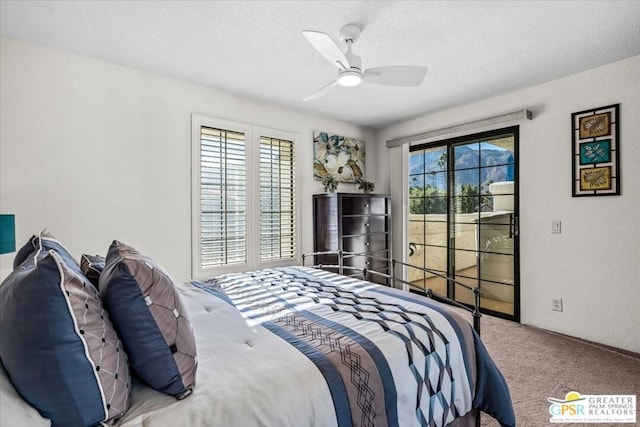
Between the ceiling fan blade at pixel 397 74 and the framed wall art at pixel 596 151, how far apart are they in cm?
183

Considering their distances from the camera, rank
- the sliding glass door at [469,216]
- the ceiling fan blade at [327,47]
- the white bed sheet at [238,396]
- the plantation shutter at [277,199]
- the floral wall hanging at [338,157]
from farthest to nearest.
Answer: the floral wall hanging at [338,157] < the plantation shutter at [277,199] < the sliding glass door at [469,216] < the ceiling fan blade at [327,47] < the white bed sheet at [238,396]

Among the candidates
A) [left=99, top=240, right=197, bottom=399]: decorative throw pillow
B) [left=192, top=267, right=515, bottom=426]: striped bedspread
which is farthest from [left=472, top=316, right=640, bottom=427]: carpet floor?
[left=99, top=240, right=197, bottom=399]: decorative throw pillow

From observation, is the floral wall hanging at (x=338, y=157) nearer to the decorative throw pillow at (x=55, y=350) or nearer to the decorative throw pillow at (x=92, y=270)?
the decorative throw pillow at (x=92, y=270)

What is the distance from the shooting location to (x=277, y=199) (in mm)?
3785

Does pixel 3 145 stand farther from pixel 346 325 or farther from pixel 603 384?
pixel 603 384

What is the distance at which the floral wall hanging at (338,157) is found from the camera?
164 inches

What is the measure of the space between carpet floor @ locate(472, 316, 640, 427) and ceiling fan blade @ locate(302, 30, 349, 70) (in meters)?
2.43

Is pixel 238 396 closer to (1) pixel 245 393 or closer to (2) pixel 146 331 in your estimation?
(1) pixel 245 393

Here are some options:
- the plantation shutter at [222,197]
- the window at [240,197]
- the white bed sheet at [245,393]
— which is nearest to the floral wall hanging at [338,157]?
the window at [240,197]

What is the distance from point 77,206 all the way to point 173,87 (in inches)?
55.2

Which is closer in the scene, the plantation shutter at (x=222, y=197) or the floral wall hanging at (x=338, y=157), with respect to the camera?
the plantation shutter at (x=222, y=197)

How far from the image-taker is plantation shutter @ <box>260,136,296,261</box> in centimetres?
367

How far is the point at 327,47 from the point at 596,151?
8.92 feet

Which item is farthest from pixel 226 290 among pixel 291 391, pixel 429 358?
pixel 429 358
